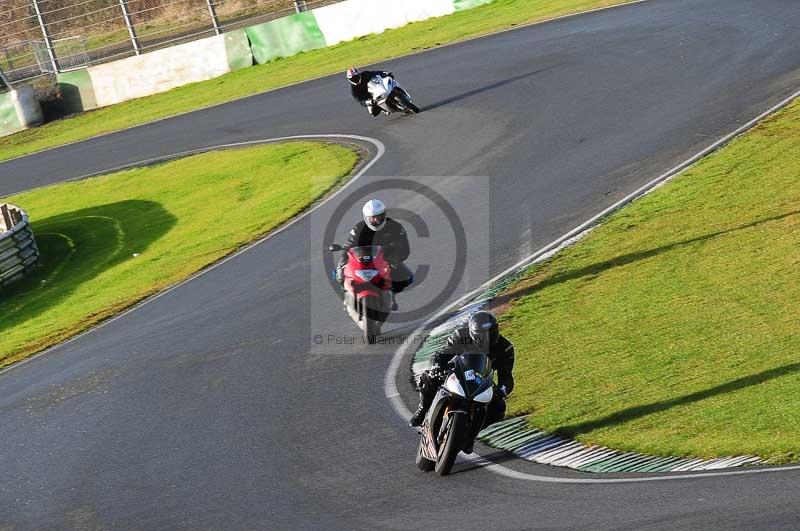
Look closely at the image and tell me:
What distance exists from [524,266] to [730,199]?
3.84m

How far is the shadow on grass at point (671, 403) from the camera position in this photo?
34.1ft

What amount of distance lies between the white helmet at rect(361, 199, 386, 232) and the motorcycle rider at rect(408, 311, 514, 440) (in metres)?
3.28

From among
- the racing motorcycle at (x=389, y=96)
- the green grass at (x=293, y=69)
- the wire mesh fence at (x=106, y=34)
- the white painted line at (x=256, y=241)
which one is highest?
the wire mesh fence at (x=106, y=34)

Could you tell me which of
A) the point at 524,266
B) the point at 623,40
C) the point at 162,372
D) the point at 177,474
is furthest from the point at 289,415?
the point at 623,40

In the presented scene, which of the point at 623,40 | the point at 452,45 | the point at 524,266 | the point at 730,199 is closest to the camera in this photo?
the point at 524,266

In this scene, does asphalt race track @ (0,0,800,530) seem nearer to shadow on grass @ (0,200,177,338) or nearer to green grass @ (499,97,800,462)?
green grass @ (499,97,800,462)

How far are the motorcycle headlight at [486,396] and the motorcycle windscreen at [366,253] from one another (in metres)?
3.94

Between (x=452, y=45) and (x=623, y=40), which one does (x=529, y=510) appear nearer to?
(x=623, y=40)

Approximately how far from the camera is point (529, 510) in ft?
27.7

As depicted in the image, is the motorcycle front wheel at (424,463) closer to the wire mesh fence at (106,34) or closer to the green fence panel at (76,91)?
the wire mesh fence at (106,34)

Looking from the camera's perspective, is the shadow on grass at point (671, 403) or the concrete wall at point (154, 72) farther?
the concrete wall at point (154, 72)

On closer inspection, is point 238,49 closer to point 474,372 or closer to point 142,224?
point 142,224

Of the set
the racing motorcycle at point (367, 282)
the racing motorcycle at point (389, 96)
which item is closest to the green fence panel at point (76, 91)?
the racing motorcycle at point (389, 96)

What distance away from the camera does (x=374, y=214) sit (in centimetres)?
1283
